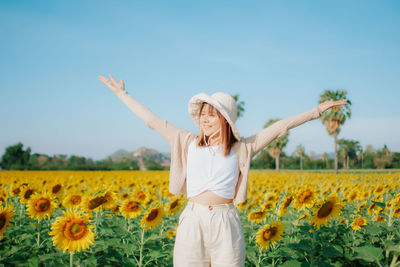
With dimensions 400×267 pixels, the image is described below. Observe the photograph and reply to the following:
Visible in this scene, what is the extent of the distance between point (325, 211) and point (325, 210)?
0.04 feet

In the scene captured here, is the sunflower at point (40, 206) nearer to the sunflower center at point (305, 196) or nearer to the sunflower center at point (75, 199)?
the sunflower center at point (75, 199)

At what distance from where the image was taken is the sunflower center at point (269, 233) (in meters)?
3.10

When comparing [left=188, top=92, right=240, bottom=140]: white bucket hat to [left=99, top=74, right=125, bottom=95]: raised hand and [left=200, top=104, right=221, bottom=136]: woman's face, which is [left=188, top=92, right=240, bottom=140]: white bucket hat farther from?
[left=99, top=74, right=125, bottom=95]: raised hand

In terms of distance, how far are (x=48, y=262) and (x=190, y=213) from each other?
1.70 metres

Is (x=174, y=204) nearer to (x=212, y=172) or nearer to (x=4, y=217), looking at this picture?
(x=4, y=217)

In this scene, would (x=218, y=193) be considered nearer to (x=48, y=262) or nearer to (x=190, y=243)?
(x=190, y=243)

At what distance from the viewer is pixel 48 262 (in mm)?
2820

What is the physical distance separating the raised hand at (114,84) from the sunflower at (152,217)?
151 centimetres

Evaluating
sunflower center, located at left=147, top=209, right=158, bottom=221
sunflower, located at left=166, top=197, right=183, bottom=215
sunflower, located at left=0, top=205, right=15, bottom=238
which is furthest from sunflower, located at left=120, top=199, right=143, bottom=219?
sunflower, located at left=0, top=205, right=15, bottom=238

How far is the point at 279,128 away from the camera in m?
2.24

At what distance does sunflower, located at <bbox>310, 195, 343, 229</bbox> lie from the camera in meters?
3.12

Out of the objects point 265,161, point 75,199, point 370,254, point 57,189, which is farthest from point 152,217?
point 265,161

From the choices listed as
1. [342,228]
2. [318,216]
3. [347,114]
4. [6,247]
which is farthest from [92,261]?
[347,114]

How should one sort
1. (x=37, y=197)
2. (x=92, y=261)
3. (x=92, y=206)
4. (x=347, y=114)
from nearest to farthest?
(x=92, y=261) < (x=92, y=206) < (x=37, y=197) < (x=347, y=114)
